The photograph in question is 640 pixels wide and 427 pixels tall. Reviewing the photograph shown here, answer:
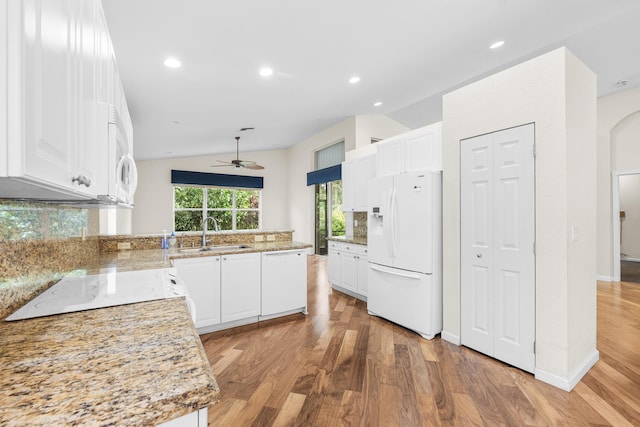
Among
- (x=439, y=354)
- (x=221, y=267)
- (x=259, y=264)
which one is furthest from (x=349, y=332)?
(x=221, y=267)

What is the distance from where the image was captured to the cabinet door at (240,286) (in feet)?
9.80

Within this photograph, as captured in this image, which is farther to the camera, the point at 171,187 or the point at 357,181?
the point at 171,187

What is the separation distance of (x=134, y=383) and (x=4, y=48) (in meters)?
0.72

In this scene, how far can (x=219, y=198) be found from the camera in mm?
8414

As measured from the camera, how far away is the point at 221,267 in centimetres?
295

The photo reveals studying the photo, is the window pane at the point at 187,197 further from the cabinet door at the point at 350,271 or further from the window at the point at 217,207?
the cabinet door at the point at 350,271

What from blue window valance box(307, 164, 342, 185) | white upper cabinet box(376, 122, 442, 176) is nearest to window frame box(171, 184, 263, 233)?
blue window valance box(307, 164, 342, 185)

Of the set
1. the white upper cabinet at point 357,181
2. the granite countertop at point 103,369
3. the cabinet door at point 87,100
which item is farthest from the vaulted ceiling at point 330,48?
the granite countertop at point 103,369

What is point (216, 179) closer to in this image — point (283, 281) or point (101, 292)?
point (283, 281)

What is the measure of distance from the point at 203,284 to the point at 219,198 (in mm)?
5947

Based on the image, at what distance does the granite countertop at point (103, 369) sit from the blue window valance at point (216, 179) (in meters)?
7.16

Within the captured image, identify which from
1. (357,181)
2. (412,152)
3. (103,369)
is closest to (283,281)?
(357,181)

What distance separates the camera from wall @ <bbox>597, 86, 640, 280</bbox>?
15.8ft

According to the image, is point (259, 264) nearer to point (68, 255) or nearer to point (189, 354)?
point (68, 255)
